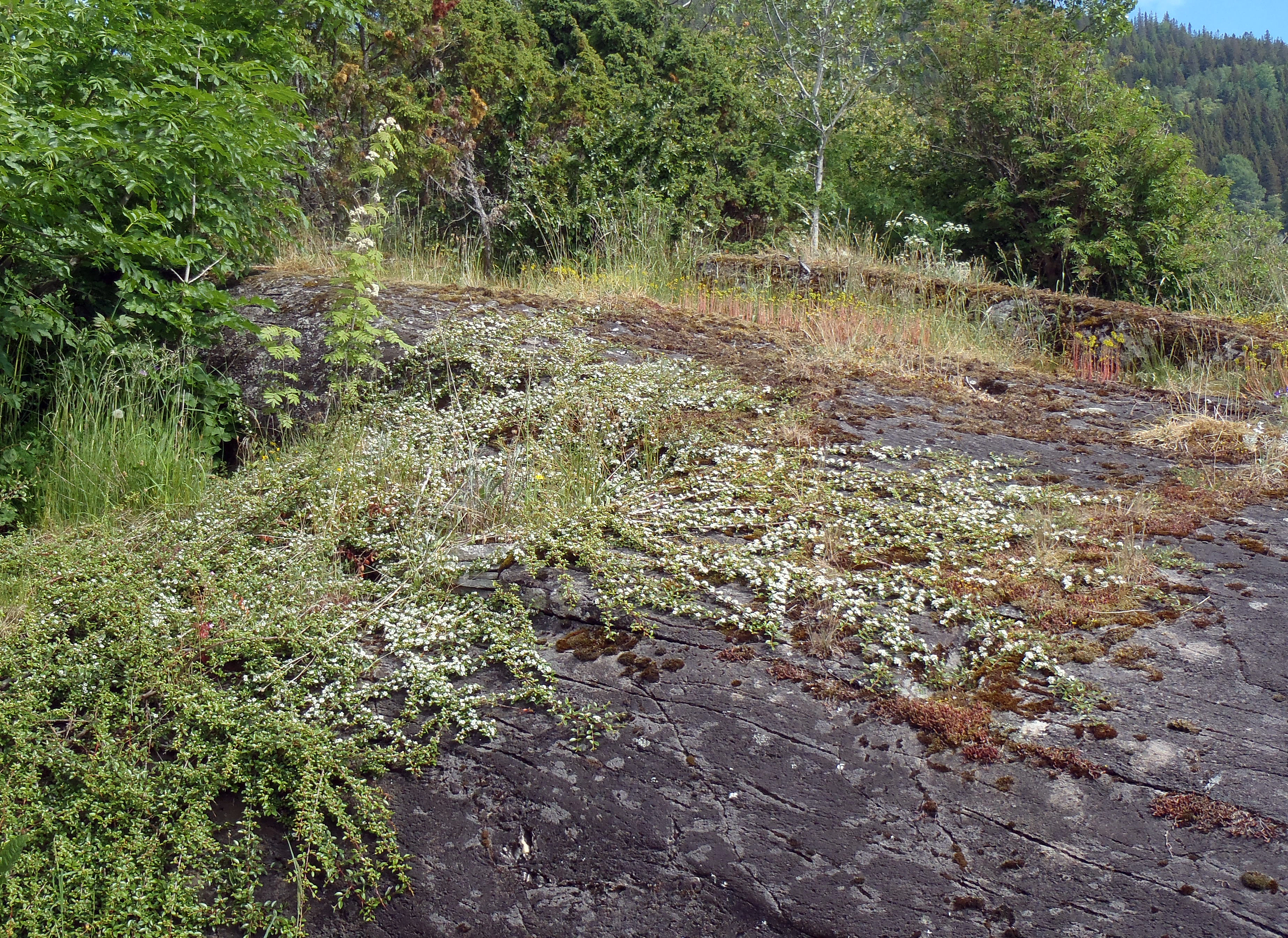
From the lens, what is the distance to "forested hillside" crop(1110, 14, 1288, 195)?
70.7 m

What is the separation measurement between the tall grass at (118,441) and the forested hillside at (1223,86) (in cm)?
5607

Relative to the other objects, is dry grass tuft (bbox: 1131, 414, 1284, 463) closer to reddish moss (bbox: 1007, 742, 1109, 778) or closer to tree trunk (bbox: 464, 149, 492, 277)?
reddish moss (bbox: 1007, 742, 1109, 778)

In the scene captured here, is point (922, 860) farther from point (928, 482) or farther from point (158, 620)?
point (158, 620)

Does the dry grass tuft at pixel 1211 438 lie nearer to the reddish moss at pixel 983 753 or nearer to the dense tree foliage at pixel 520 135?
the reddish moss at pixel 983 753

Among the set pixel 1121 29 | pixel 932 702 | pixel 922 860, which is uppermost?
pixel 1121 29

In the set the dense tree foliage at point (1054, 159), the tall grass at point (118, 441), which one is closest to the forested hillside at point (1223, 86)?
the dense tree foliage at point (1054, 159)

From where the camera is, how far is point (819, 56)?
579 inches

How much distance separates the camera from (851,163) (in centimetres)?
1422

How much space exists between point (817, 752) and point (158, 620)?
235 centimetres

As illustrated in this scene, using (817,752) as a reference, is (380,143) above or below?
above

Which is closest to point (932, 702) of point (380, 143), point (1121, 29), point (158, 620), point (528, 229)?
point (158, 620)

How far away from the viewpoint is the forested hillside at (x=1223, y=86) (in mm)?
70688

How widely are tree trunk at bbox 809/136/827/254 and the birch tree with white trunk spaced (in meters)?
0.03

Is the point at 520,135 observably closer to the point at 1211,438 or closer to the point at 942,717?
the point at 1211,438
